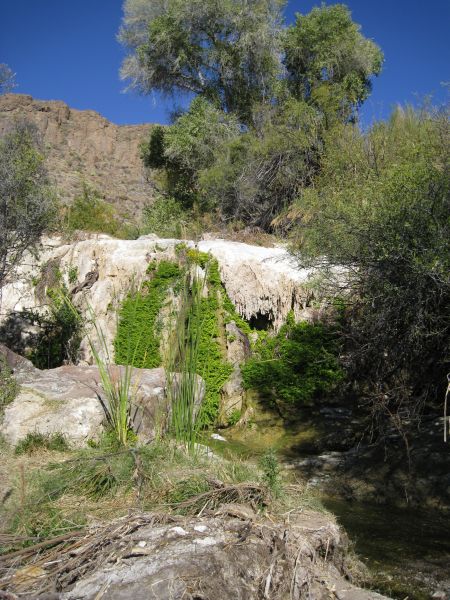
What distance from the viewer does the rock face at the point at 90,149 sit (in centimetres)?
4061

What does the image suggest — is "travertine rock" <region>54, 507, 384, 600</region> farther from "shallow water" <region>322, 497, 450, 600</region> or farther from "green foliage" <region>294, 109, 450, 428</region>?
"green foliage" <region>294, 109, 450, 428</region>

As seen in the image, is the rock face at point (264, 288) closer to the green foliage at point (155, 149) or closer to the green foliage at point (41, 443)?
the green foliage at point (41, 443)

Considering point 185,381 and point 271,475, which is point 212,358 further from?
point 271,475

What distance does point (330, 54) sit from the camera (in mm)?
20672

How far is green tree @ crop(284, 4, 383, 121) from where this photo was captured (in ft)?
67.6

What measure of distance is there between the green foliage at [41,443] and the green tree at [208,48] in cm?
1673

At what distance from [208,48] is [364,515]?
18857 millimetres

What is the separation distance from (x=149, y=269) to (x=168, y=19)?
497 inches

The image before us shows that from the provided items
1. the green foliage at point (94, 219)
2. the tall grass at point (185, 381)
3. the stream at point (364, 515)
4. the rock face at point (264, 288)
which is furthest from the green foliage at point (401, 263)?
the green foliage at point (94, 219)

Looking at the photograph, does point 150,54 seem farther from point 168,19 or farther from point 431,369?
Result: point 431,369

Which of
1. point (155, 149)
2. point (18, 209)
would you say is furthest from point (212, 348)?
point (155, 149)

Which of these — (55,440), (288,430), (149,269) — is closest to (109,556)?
(55,440)

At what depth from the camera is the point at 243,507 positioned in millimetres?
3926

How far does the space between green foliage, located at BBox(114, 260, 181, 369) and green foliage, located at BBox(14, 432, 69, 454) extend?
451 cm
